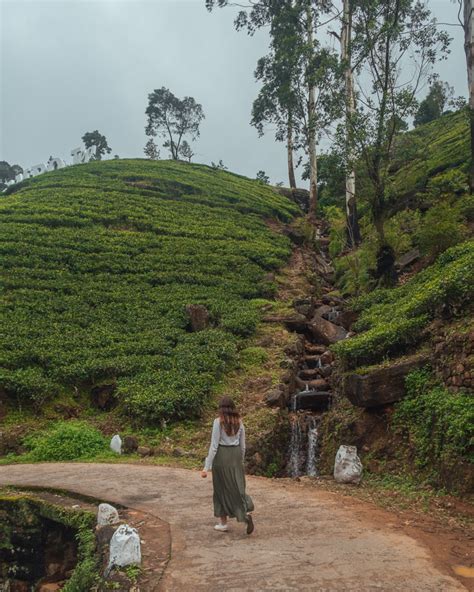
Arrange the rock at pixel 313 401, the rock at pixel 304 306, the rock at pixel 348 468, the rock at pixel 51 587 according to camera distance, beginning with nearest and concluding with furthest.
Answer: the rock at pixel 51 587
the rock at pixel 348 468
the rock at pixel 313 401
the rock at pixel 304 306

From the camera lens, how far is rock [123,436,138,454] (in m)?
10.6

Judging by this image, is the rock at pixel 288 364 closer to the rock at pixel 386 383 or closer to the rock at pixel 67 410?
the rock at pixel 386 383

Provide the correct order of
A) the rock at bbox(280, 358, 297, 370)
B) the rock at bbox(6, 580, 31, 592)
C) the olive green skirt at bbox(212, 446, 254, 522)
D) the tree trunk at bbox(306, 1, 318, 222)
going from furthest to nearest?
the tree trunk at bbox(306, 1, 318, 222) → the rock at bbox(280, 358, 297, 370) → the rock at bbox(6, 580, 31, 592) → the olive green skirt at bbox(212, 446, 254, 522)

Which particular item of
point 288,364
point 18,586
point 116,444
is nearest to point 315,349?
point 288,364

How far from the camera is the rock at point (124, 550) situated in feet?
15.2

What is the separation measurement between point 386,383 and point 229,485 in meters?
4.78

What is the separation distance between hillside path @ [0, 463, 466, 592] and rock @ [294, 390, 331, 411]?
183 inches

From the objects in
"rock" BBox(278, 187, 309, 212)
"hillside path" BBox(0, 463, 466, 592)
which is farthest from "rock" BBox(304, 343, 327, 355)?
"rock" BBox(278, 187, 309, 212)

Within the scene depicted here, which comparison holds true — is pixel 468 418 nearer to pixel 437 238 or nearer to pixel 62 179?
pixel 437 238

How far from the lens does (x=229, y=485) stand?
5.53 m

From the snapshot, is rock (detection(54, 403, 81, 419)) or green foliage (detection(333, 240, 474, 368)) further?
rock (detection(54, 403, 81, 419))

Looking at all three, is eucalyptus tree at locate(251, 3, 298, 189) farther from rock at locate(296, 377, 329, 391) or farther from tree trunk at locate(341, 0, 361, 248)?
rock at locate(296, 377, 329, 391)

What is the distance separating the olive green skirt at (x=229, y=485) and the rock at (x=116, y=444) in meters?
5.61

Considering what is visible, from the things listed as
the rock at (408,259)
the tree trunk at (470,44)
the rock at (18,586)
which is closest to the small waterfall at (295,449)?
the rock at (18,586)
